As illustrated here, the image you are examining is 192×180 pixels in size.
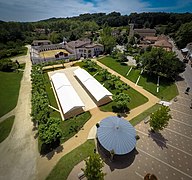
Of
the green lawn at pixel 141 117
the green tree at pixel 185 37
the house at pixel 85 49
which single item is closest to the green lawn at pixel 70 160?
the green lawn at pixel 141 117

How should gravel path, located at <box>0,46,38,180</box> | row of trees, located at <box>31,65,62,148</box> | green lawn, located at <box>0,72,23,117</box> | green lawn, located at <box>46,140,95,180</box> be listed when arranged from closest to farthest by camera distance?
green lawn, located at <box>46,140,95,180</box> < gravel path, located at <box>0,46,38,180</box> < row of trees, located at <box>31,65,62,148</box> < green lawn, located at <box>0,72,23,117</box>

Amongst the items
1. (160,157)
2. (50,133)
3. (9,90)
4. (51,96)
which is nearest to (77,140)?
(50,133)

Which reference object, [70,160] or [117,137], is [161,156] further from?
[70,160]

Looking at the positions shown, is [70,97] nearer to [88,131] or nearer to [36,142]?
[88,131]

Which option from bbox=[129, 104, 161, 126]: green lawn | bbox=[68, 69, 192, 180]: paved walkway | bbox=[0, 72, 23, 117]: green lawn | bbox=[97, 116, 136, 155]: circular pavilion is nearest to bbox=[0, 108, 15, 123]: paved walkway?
bbox=[0, 72, 23, 117]: green lawn

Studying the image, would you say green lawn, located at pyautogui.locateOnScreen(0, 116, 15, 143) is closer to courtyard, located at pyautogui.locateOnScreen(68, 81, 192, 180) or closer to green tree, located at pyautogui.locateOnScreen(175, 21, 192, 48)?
courtyard, located at pyautogui.locateOnScreen(68, 81, 192, 180)

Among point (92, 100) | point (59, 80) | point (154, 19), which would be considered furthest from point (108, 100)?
point (154, 19)

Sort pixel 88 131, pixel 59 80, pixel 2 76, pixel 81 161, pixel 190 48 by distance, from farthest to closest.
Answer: pixel 190 48 → pixel 2 76 → pixel 59 80 → pixel 88 131 → pixel 81 161
